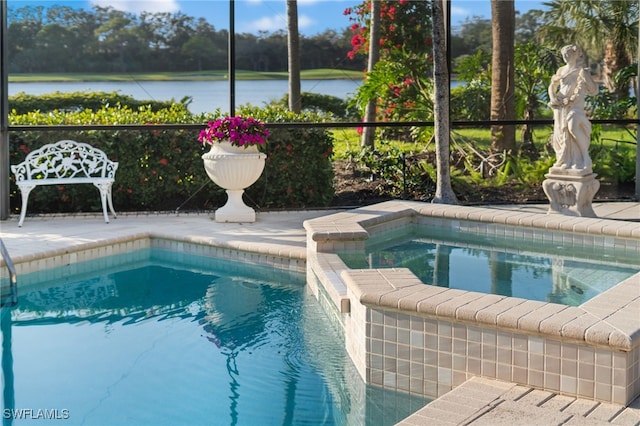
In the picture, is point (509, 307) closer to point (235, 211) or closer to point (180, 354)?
point (180, 354)

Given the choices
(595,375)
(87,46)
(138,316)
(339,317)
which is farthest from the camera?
(87,46)

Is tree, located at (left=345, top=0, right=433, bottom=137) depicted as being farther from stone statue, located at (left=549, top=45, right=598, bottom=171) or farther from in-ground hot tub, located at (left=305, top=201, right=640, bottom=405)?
in-ground hot tub, located at (left=305, top=201, right=640, bottom=405)

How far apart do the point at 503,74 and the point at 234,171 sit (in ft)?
11.6

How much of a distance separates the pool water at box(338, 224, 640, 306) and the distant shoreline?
3064 mm

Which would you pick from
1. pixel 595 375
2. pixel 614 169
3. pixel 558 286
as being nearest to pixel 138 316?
pixel 558 286

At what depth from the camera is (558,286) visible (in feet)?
18.3

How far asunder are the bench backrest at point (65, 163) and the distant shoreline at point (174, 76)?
2.66 ft

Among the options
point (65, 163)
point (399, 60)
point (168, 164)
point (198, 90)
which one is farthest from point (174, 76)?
point (399, 60)

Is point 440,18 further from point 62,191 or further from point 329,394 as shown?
point 329,394

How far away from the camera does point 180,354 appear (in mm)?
5211

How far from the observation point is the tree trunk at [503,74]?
412 inches

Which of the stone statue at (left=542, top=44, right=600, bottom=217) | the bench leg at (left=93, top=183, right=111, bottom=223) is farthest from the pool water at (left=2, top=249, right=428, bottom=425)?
the stone statue at (left=542, top=44, right=600, bottom=217)

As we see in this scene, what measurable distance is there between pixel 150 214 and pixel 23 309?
11.1 ft

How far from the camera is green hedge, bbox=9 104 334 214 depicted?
31.7ft
